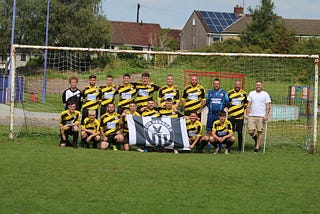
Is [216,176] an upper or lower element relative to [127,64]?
lower

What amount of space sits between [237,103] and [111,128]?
9.93 ft

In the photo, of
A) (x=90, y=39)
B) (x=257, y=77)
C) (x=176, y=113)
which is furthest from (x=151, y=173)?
(x=90, y=39)

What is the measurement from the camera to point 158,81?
2005cm

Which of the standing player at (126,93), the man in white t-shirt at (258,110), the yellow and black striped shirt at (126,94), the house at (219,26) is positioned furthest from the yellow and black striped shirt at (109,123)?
the house at (219,26)

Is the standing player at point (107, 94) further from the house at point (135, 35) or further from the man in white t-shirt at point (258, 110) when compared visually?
the house at point (135, 35)

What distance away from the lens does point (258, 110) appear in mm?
15320

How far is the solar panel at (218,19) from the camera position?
7494cm

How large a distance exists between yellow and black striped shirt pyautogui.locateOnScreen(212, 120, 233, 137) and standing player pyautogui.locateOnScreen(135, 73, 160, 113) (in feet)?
5.60

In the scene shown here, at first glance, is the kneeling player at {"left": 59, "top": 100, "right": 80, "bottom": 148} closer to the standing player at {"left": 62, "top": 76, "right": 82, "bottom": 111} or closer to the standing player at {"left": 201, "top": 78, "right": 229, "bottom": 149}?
the standing player at {"left": 62, "top": 76, "right": 82, "bottom": 111}

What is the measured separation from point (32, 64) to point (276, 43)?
29170 mm

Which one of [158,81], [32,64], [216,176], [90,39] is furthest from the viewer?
[90,39]

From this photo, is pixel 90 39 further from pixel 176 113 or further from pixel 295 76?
pixel 176 113

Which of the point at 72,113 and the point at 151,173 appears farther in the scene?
the point at 72,113

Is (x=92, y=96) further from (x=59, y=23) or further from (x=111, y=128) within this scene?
(x=59, y=23)
